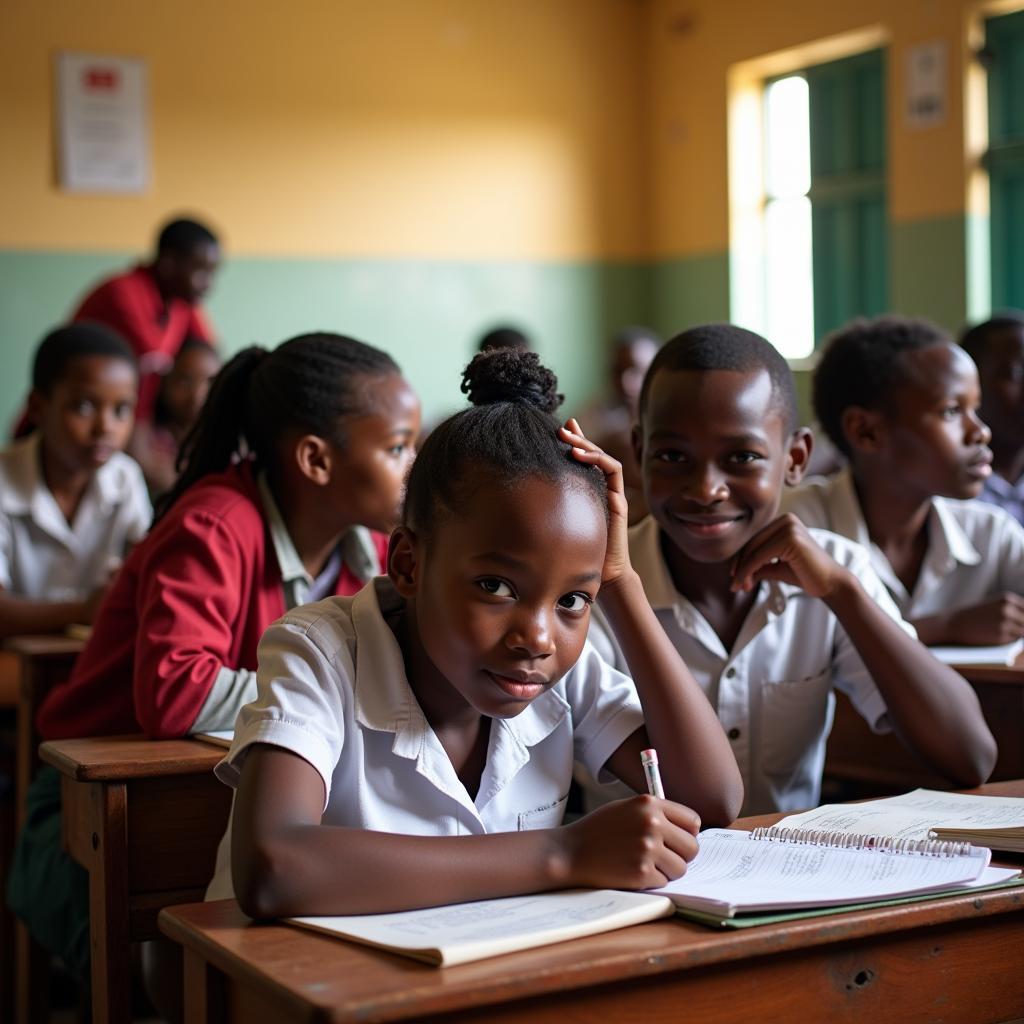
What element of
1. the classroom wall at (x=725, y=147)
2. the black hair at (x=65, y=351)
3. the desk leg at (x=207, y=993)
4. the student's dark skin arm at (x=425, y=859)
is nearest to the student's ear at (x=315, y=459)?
the student's dark skin arm at (x=425, y=859)

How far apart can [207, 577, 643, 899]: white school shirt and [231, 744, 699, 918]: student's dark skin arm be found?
0.10 meters

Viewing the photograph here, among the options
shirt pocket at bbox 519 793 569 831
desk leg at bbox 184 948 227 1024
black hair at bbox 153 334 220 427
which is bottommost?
desk leg at bbox 184 948 227 1024

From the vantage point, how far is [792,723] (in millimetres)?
1870

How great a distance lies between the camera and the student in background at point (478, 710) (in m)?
1.11

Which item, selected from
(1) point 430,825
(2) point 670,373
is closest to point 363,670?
(1) point 430,825

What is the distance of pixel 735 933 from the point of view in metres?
1.01

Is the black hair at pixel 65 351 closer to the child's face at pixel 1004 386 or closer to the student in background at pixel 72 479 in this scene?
the student in background at pixel 72 479

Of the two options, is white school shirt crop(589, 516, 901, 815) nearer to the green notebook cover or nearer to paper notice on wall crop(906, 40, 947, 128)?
the green notebook cover

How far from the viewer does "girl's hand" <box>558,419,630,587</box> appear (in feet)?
4.36

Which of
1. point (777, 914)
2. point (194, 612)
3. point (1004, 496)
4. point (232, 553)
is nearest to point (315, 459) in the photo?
point (232, 553)

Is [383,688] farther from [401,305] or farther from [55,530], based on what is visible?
[401,305]

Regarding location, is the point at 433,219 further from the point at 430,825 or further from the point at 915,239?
the point at 430,825

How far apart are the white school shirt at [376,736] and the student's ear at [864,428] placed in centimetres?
117

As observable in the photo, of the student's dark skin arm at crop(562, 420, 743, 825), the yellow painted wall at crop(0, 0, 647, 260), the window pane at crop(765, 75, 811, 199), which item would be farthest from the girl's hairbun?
the window pane at crop(765, 75, 811, 199)
